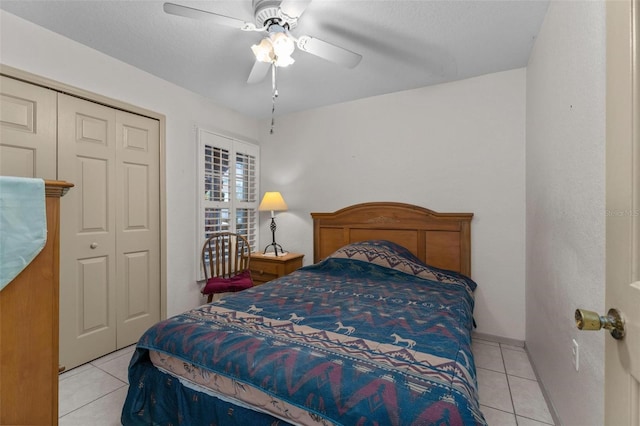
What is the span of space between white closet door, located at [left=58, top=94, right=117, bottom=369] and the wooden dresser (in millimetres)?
1559

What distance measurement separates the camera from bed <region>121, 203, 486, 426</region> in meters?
0.98

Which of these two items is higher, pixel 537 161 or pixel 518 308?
pixel 537 161

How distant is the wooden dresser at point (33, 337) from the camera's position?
0.81m

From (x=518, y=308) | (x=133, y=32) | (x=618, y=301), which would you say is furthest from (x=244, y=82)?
(x=518, y=308)

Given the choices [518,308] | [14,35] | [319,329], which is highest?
[14,35]

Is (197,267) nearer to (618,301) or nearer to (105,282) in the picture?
(105,282)

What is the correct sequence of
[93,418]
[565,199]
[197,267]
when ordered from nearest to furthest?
[565,199] → [93,418] → [197,267]

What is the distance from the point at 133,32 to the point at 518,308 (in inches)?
148

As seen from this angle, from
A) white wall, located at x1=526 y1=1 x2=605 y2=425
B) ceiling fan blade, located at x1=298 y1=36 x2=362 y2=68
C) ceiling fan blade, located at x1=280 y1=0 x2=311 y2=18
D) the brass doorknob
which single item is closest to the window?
ceiling fan blade, located at x1=298 y1=36 x2=362 y2=68

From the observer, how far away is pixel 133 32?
6.68 ft

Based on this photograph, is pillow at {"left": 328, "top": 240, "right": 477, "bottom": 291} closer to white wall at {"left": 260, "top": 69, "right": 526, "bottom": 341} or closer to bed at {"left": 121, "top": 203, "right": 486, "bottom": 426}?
bed at {"left": 121, "top": 203, "right": 486, "bottom": 426}

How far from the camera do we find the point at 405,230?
294 cm

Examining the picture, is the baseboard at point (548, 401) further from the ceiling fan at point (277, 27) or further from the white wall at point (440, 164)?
the ceiling fan at point (277, 27)

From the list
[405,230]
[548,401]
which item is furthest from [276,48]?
[548,401]
